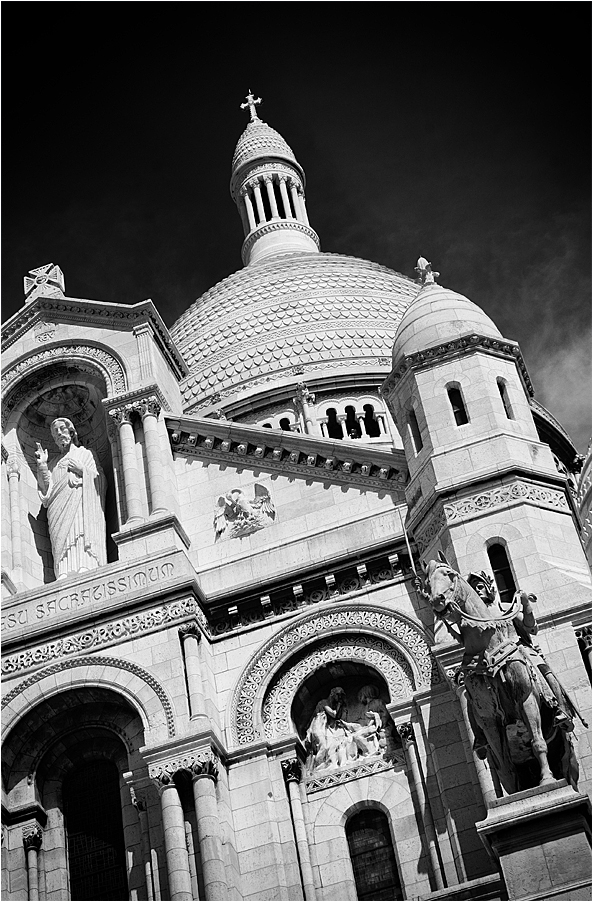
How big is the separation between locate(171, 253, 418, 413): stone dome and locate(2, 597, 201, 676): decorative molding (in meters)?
21.5

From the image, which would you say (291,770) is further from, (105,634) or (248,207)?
(248,207)

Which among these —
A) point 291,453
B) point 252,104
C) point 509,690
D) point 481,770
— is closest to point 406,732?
point 481,770

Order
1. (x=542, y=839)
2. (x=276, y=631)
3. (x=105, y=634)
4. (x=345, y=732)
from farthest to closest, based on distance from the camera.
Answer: (x=276, y=631) → (x=105, y=634) → (x=345, y=732) → (x=542, y=839)

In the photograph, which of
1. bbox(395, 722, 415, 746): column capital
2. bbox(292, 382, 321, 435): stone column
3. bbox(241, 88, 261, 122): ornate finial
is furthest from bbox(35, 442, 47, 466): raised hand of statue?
bbox(241, 88, 261, 122): ornate finial

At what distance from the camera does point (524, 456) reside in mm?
23859

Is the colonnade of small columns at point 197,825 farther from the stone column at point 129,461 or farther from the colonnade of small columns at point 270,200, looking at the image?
the colonnade of small columns at point 270,200

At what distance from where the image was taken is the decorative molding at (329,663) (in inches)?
909

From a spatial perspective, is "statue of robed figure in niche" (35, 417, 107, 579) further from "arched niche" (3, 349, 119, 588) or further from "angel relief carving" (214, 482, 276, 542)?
"angel relief carving" (214, 482, 276, 542)

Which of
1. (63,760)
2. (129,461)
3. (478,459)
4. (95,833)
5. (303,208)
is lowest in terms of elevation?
(95,833)

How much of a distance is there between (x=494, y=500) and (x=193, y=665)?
5510 mm

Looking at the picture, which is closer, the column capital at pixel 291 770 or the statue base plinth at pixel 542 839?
the statue base plinth at pixel 542 839

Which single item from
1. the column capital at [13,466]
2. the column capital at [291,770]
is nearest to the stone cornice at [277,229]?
the column capital at [13,466]

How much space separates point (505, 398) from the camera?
25422 mm

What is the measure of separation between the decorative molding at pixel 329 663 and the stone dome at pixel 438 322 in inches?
220
